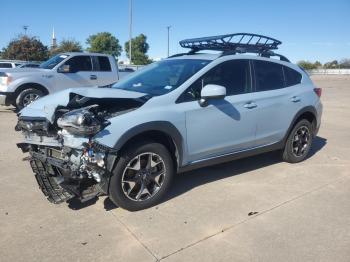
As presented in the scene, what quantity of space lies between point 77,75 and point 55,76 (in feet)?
2.28

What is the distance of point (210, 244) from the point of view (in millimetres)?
3348

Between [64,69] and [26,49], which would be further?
[26,49]

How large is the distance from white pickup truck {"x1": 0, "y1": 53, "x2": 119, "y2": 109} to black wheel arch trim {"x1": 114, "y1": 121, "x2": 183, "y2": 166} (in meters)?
6.28

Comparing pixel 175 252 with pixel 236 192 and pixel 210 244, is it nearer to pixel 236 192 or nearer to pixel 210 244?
pixel 210 244

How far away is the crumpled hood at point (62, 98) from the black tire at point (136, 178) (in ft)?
→ 1.94

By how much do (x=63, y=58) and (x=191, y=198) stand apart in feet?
26.9

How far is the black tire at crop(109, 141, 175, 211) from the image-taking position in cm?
373

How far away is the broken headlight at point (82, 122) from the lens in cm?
348

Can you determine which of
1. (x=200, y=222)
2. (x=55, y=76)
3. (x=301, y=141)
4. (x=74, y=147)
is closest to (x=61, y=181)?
(x=74, y=147)

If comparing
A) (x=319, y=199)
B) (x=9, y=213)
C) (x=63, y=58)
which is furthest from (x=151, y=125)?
(x=63, y=58)

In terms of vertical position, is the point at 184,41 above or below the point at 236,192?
above

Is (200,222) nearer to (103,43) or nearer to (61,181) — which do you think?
(61,181)

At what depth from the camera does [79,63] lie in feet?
36.7

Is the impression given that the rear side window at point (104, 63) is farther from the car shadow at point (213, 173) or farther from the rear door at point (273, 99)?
the rear door at point (273, 99)
